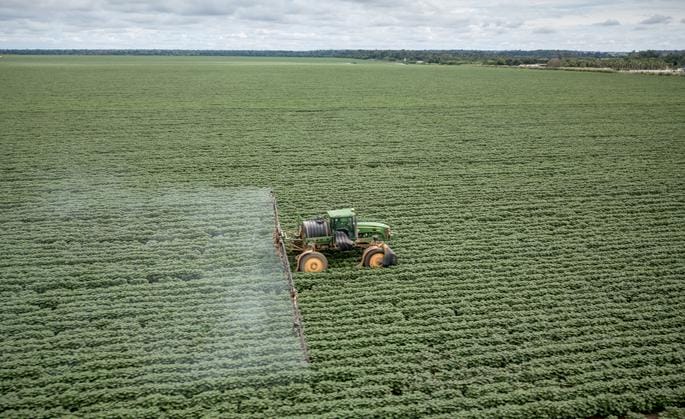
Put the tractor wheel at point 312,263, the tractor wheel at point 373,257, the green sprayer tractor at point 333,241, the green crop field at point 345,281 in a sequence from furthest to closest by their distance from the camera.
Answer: the tractor wheel at point 373,257 → the green sprayer tractor at point 333,241 → the tractor wheel at point 312,263 → the green crop field at point 345,281

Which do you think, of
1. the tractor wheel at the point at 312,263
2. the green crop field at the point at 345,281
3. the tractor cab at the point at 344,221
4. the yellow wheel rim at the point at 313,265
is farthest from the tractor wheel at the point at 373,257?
the yellow wheel rim at the point at 313,265

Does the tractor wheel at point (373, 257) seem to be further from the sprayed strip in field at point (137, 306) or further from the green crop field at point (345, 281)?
the sprayed strip in field at point (137, 306)

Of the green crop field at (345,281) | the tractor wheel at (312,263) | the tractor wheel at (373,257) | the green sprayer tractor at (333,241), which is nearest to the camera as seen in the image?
the green crop field at (345,281)

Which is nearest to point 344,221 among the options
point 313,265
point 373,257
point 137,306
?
point 373,257

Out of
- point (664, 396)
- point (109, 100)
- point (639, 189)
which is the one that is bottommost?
point (664, 396)

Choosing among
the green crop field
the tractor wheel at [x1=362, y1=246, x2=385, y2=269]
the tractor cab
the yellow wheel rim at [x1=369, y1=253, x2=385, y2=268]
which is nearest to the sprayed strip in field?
the green crop field

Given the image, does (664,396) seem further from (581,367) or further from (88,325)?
(88,325)

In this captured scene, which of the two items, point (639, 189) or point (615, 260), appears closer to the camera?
point (615, 260)

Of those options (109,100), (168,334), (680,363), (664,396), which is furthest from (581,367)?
(109,100)

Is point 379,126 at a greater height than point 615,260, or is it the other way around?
point 379,126
